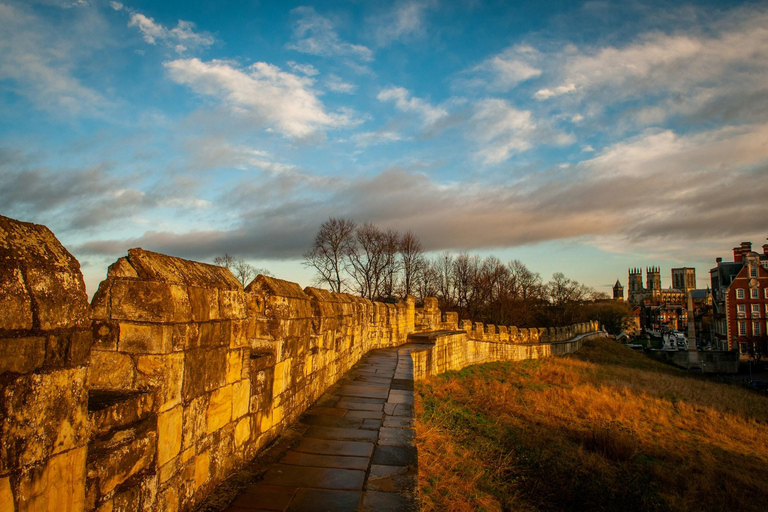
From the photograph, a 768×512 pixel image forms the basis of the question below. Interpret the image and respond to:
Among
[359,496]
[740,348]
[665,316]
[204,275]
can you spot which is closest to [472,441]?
[359,496]

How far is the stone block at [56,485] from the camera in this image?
1417mm

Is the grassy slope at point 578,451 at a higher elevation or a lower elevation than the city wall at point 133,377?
lower

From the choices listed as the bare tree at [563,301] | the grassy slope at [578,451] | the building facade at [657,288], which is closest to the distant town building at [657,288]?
the building facade at [657,288]

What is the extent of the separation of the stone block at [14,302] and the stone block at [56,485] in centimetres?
45

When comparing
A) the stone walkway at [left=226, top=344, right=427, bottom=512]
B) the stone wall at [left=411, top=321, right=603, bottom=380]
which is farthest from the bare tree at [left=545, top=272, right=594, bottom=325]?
the stone walkway at [left=226, top=344, right=427, bottom=512]

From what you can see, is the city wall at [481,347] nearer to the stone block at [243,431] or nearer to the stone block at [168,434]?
the stone block at [243,431]

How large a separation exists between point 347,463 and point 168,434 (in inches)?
59.8

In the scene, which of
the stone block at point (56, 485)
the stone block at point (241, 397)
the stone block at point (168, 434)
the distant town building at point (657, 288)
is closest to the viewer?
the stone block at point (56, 485)

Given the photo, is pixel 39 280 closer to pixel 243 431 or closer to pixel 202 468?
pixel 202 468

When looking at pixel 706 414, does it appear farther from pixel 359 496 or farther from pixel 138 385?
pixel 138 385

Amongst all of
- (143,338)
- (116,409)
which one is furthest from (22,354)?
→ (143,338)

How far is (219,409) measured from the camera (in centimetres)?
286

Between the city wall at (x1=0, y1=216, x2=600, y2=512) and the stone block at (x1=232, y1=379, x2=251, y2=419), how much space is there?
14 mm

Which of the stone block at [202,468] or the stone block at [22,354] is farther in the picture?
the stone block at [202,468]
